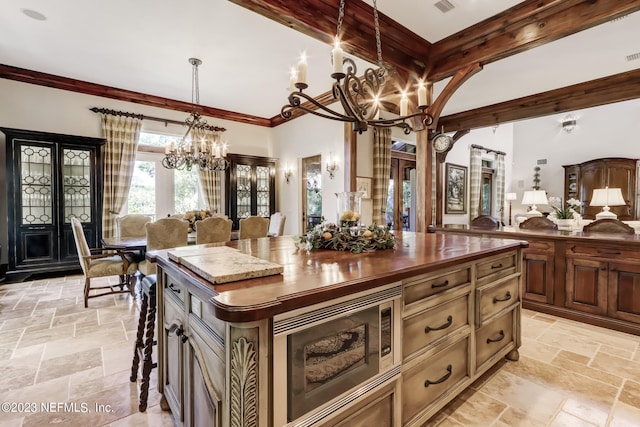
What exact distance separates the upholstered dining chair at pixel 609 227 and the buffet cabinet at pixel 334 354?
102 inches

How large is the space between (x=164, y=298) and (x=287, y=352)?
1003 millimetres

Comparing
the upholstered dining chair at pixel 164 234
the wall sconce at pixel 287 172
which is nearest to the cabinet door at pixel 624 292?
the upholstered dining chair at pixel 164 234

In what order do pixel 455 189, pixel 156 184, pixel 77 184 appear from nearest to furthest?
1. pixel 77 184
2. pixel 156 184
3. pixel 455 189

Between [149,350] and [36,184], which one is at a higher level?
[36,184]

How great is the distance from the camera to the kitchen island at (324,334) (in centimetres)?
88

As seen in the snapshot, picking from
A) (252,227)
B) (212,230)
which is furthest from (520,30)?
(212,230)

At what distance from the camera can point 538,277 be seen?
133 inches

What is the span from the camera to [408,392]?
4.62 ft

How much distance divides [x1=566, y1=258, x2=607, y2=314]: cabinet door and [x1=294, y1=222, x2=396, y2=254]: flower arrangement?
2.56 m

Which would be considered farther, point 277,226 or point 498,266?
point 277,226

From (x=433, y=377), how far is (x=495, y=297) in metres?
0.79

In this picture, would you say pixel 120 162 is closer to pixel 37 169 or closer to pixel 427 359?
pixel 37 169

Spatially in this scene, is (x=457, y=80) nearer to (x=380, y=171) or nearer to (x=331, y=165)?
(x=380, y=171)

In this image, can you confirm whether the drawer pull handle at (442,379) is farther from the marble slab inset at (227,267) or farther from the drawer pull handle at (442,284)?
the marble slab inset at (227,267)
